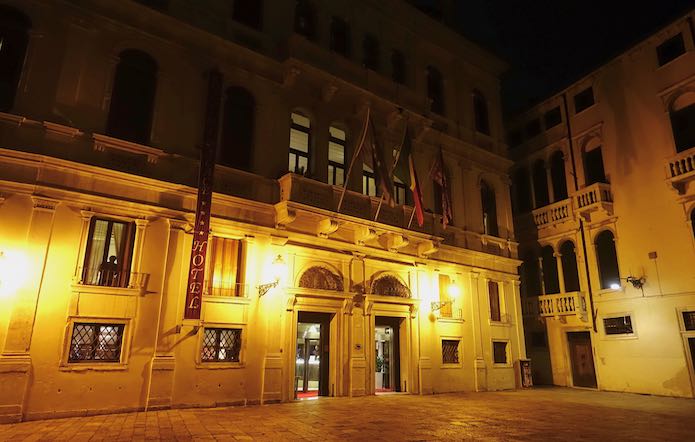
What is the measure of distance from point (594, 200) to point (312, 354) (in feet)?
41.1

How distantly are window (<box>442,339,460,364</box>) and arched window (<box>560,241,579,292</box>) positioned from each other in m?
6.20

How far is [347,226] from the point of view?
47.4 feet

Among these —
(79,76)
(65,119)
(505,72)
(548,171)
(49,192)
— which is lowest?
→ (49,192)

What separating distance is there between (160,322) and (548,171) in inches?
693

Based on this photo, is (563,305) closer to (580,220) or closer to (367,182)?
(580,220)

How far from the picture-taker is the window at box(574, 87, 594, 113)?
1956 cm

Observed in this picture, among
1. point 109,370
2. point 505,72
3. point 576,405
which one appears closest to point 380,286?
point 576,405

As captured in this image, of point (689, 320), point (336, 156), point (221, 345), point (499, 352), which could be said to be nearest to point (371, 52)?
point (336, 156)

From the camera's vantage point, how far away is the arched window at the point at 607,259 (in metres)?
17.7

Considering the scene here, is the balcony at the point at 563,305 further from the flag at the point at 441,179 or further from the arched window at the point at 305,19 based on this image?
the arched window at the point at 305,19

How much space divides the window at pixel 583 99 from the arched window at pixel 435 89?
6.20 meters

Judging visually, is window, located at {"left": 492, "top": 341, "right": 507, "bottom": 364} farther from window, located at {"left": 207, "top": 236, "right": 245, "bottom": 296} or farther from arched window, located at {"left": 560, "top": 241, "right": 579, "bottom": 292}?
window, located at {"left": 207, "top": 236, "right": 245, "bottom": 296}

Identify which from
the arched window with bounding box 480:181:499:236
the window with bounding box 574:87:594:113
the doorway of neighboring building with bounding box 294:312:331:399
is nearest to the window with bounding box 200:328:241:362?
the doorway of neighboring building with bounding box 294:312:331:399

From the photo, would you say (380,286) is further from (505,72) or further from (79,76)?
(505,72)
